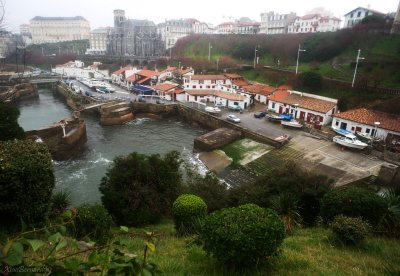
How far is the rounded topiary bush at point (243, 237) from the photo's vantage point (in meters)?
6.12

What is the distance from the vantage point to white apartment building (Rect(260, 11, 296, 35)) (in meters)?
80.8

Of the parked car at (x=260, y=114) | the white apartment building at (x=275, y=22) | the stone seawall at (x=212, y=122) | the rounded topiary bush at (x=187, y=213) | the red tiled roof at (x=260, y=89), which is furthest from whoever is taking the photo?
the white apartment building at (x=275, y=22)

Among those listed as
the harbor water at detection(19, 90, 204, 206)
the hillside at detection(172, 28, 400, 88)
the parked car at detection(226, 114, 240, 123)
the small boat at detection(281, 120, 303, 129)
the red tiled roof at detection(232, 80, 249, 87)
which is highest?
the hillside at detection(172, 28, 400, 88)

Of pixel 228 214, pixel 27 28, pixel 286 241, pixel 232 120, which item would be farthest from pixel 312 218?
pixel 27 28

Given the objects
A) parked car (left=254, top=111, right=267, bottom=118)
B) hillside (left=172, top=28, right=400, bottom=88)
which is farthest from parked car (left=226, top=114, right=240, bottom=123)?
hillside (left=172, top=28, right=400, bottom=88)

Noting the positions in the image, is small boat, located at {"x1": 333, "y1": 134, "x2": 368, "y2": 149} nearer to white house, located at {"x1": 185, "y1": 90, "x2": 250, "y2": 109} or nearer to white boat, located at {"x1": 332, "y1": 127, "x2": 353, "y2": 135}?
white boat, located at {"x1": 332, "y1": 127, "x2": 353, "y2": 135}

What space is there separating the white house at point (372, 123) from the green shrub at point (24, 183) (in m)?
26.0

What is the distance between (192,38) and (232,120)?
58.1 meters

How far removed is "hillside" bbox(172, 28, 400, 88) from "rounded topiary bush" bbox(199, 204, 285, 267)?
33979 mm

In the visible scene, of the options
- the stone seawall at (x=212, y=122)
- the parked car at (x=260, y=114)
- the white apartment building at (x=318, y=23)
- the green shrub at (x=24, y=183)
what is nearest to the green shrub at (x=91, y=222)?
the green shrub at (x=24, y=183)

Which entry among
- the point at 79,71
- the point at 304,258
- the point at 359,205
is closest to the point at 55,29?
the point at 79,71

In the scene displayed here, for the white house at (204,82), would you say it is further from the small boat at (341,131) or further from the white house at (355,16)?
the white house at (355,16)

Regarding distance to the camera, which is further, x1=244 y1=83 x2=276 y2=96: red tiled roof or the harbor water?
x1=244 y1=83 x2=276 y2=96: red tiled roof

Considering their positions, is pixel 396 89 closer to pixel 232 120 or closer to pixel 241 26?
pixel 232 120
